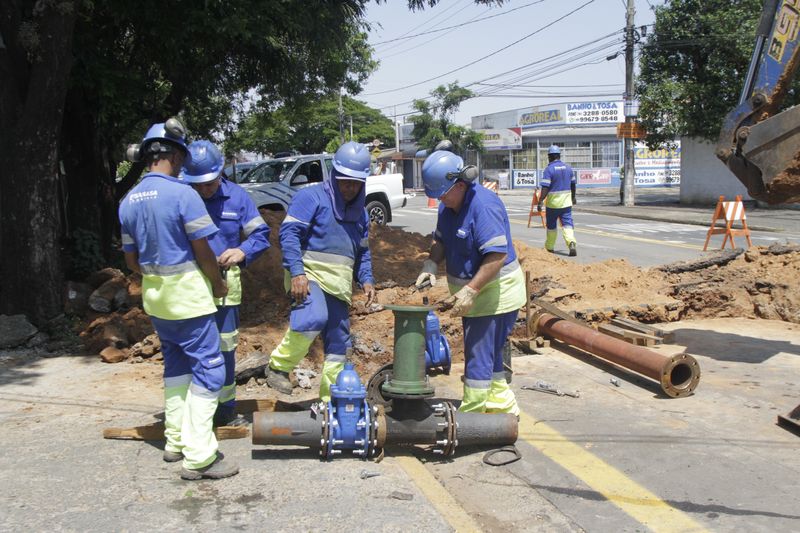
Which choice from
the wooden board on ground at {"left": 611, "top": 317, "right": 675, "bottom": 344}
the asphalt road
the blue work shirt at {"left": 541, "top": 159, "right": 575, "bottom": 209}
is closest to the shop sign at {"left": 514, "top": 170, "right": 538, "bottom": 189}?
the asphalt road

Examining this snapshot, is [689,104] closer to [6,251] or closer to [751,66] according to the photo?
[751,66]

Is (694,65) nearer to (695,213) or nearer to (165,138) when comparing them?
(695,213)

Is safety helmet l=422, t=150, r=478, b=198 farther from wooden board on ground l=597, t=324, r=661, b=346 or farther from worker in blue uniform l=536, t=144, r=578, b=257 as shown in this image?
worker in blue uniform l=536, t=144, r=578, b=257

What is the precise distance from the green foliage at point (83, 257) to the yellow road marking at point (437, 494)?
6.08 meters

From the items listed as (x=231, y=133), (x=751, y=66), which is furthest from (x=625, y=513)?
(x=231, y=133)

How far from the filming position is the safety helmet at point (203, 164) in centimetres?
499

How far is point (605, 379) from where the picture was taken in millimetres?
6402

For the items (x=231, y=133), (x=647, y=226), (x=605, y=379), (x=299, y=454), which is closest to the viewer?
(x=299, y=454)

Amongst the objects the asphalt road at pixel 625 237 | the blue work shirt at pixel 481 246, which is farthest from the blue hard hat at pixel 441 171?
the asphalt road at pixel 625 237

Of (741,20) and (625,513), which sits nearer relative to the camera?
(625,513)

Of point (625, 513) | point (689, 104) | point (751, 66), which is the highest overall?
point (689, 104)

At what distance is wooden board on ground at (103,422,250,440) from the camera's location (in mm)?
4859

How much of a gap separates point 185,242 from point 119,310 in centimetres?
436

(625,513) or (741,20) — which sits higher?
(741,20)
